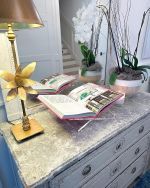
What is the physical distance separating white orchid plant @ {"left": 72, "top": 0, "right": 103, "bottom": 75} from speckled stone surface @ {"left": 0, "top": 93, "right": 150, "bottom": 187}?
0.45 m

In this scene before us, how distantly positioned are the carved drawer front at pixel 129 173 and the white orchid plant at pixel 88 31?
2.47ft

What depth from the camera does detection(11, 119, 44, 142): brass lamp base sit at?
717mm

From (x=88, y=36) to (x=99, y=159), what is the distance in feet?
3.04

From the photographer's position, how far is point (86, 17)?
1.20 metres

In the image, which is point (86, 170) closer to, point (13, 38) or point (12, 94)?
point (12, 94)

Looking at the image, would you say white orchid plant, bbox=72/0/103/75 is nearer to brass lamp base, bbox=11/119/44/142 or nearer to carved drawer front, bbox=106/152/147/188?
brass lamp base, bbox=11/119/44/142

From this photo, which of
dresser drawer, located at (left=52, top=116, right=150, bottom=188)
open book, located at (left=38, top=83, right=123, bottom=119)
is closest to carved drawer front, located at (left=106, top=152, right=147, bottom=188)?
dresser drawer, located at (left=52, top=116, right=150, bottom=188)

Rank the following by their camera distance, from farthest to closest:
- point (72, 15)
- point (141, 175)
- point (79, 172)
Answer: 1. point (141, 175)
2. point (72, 15)
3. point (79, 172)

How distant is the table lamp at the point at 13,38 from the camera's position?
19.5 inches

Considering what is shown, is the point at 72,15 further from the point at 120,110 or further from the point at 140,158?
the point at 140,158

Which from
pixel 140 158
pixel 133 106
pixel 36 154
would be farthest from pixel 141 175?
pixel 36 154

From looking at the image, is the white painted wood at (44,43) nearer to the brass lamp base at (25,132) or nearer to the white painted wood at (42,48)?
the white painted wood at (42,48)

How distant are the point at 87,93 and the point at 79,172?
447mm

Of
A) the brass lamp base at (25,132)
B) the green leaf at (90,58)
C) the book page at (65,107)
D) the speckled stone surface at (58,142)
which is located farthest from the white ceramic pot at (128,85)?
the brass lamp base at (25,132)
